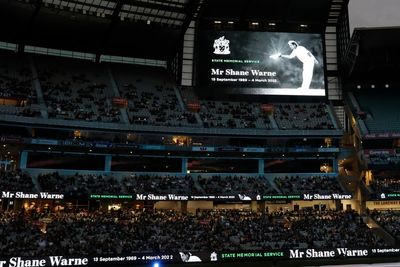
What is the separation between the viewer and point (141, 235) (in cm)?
4381

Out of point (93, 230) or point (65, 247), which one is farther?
point (93, 230)

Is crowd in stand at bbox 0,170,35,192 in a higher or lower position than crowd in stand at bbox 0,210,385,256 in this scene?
higher

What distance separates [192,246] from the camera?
42438 millimetres

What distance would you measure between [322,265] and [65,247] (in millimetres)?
24448

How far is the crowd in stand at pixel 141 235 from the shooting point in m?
38.9

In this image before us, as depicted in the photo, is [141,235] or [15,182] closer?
[141,235]

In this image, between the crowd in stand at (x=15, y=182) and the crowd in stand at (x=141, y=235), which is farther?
the crowd in stand at (x=15, y=182)

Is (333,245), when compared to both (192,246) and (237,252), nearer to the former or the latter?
(237,252)

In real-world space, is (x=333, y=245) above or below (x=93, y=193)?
below

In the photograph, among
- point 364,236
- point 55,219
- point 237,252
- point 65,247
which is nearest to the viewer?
point 65,247

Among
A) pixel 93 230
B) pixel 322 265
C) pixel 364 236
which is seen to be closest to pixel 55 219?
pixel 93 230

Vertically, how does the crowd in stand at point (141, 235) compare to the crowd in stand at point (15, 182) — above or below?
below

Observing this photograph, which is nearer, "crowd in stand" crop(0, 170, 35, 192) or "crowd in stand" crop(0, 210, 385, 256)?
"crowd in stand" crop(0, 210, 385, 256)

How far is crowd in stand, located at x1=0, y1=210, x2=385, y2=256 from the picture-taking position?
38.9 m
